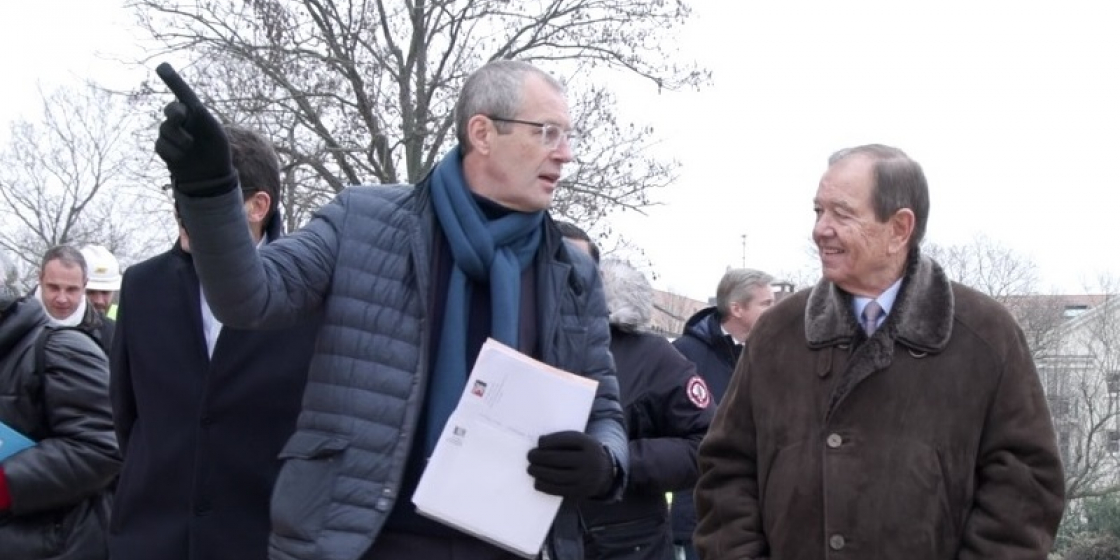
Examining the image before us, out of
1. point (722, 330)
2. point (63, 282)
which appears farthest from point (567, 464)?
point (63, 282)

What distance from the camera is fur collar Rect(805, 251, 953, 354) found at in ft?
11.2

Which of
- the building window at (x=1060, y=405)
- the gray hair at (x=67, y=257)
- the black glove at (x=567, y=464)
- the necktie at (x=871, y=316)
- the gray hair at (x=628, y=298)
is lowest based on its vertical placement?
the building window at (x=1060, y=405)

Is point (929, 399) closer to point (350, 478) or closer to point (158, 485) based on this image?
point (350, 478)

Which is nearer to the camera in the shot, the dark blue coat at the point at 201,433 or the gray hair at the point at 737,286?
the dark blue coat at the point at 201,433

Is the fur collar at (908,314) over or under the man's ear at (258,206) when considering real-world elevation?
under

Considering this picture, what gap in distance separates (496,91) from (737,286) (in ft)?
14.6

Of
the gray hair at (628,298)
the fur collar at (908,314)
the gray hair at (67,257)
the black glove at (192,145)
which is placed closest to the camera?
the black glove at (192,145)

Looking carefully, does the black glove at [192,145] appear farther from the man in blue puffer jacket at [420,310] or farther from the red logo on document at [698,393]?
the red logo on document at [698,393]

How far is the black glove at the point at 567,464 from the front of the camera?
9.87 ft

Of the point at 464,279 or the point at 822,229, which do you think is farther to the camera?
the point at 822,229

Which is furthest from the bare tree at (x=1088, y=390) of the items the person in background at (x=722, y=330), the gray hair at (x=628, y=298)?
the gray hair at (x=628, y=298)

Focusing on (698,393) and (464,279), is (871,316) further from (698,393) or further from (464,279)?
(698,393)

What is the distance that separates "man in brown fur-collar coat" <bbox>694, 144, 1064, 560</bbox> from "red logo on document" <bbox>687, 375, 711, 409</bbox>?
46.2 inches

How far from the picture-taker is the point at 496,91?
3203 millimetres
